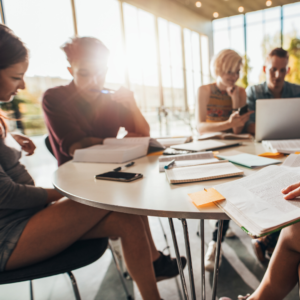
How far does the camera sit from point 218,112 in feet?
7.44

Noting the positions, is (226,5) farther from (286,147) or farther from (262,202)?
(262,202)

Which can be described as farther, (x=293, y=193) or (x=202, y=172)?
(x=202, y=172)

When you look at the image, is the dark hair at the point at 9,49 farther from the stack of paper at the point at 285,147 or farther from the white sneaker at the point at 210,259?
the white sneaker at the point at 210,259

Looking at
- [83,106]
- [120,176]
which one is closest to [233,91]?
[83,106]

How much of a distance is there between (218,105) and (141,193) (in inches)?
70.5

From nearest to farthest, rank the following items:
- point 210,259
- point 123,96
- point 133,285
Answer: point 133,285, point 210,259, point 123,96

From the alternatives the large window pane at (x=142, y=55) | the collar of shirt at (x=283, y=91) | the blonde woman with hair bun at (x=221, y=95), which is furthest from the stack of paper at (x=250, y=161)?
the large window pane at (x=142, y=55)

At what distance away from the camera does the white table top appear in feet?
1.94

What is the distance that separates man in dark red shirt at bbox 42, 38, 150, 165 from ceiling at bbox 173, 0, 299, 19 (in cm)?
825

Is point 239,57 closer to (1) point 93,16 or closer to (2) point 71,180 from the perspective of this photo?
(2) point 71,180

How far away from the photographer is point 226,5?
909 centimetres

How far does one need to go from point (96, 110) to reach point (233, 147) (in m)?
1.10

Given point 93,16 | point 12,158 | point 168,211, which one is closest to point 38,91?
point 93,16

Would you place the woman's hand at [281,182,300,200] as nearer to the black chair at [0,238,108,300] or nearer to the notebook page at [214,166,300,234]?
the notebook page at [214,166,300,234]
